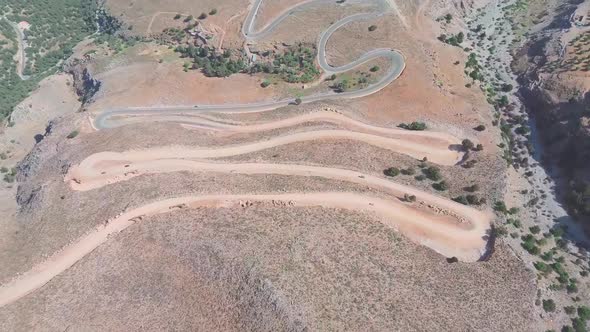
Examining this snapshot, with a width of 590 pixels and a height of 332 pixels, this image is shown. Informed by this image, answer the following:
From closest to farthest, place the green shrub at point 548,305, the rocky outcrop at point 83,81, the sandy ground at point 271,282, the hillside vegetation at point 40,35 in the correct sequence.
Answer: the sandy ground at point 271,282 < the green shrub at point 548,305 < the rocky outcrop at point 83,81 < the hillside vegetation at point 40,35

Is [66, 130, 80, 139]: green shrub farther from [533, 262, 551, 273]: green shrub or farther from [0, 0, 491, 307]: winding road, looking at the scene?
[533, 262, 551, 273]: green shrub

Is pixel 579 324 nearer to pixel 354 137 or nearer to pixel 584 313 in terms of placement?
pixel 584 313

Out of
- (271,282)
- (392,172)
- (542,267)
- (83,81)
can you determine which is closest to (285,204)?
(271,282)

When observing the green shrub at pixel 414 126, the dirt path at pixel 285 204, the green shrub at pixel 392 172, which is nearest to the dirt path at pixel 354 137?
the green shrub at pixel 414 126

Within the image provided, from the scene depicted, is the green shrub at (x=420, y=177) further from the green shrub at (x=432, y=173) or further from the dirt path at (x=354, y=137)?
the dirt path at (x=354, y=137)

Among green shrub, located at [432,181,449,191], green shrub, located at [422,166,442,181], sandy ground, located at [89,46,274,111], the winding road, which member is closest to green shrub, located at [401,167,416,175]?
green shrub, located at [422,166,442,181]
